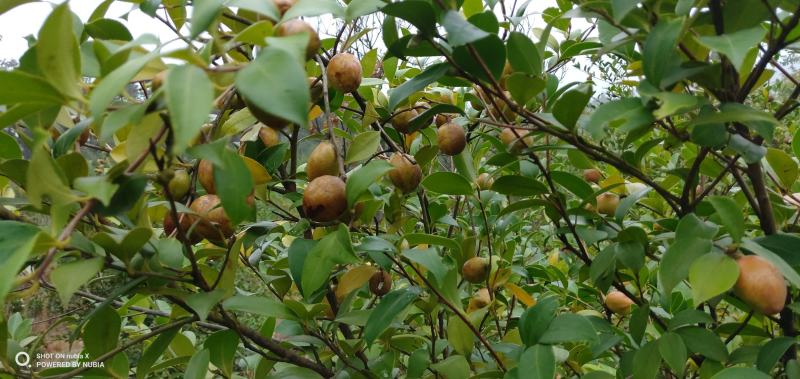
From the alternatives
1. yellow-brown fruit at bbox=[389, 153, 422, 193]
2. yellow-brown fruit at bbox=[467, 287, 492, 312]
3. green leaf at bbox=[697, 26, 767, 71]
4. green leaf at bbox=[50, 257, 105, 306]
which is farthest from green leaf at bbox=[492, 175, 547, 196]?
green leaf at bbox=[50, 257, 105, 306]

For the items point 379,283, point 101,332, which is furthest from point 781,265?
point 101,332

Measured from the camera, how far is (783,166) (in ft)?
2.38

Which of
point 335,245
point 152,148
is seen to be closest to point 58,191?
point 152,148

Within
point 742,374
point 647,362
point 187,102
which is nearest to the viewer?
point 187,102

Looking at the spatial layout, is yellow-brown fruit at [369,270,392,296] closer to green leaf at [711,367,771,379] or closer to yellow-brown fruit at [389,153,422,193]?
yellow-brown fruit at [389,153,422,193]

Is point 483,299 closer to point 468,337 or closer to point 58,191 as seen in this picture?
point 468,337

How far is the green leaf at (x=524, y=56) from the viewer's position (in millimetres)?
572

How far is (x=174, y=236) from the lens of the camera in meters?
0.57

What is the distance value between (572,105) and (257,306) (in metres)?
0.34

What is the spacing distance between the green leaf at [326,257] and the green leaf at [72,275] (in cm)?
15

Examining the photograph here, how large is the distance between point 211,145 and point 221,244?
227 mm

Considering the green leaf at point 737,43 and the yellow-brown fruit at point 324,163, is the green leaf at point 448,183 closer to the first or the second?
the yellow-brown fruit at point 324,163

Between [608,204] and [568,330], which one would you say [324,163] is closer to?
[568,330]

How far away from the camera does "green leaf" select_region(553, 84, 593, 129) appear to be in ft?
1.77
